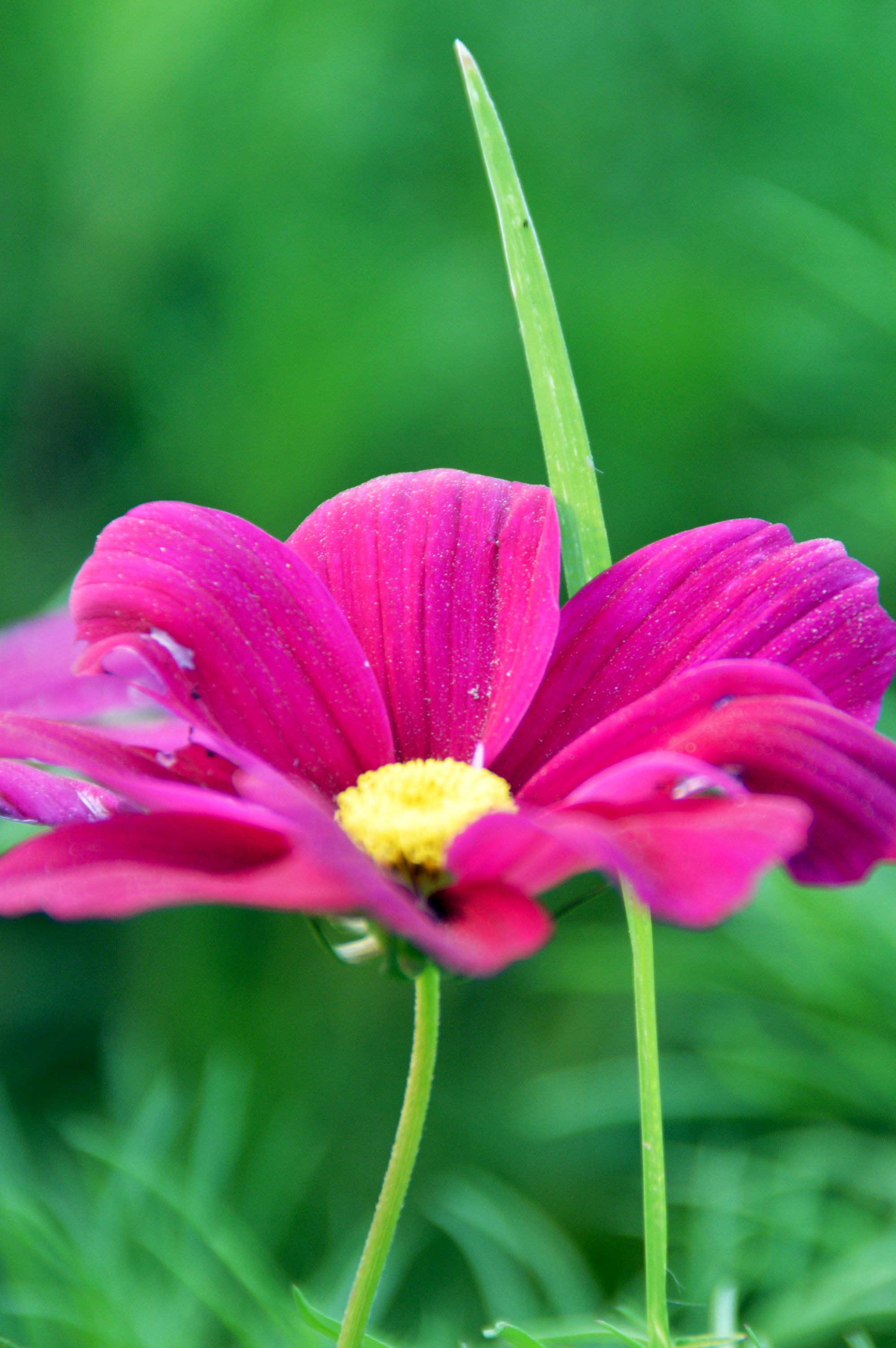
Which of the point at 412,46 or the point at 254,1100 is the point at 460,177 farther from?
the point at 254,1100

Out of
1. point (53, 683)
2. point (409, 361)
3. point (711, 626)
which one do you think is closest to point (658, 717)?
point (711, 626)

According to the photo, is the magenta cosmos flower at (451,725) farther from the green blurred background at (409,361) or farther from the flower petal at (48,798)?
the green blurred background at (409,361)

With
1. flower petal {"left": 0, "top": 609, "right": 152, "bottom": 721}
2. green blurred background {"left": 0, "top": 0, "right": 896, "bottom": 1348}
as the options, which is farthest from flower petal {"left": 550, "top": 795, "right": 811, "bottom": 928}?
green blurred background {"left": 0, "top": 0, "right": 896, "bottom": 1348}

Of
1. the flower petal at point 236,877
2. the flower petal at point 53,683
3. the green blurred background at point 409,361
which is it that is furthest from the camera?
the green blurred background at point 409,361

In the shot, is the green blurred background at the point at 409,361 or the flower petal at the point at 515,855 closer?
the flower petal at the point at 515,855

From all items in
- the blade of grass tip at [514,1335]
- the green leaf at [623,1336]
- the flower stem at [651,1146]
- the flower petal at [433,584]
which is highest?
the flower petal at [433,584]

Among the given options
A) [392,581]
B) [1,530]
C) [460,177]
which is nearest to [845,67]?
[460,177]

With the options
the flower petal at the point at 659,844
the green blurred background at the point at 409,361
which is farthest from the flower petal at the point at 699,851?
the green blurred background at the point at 409,361
